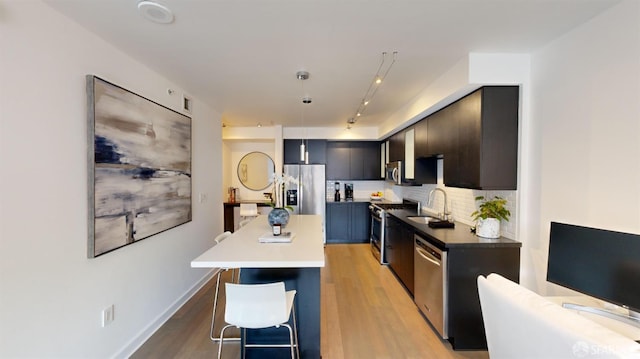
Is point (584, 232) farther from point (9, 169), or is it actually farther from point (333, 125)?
point (333, 125)

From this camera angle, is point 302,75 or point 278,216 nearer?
point 278,216

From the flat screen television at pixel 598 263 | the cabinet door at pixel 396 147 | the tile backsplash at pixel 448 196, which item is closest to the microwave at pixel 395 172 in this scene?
the cabinet door at pixel 396 147

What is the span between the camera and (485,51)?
2.31 metres

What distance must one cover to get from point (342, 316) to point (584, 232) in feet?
7.22

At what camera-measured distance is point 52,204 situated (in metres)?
1.69

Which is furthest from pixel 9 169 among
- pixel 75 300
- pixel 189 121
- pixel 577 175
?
pixel 577 175

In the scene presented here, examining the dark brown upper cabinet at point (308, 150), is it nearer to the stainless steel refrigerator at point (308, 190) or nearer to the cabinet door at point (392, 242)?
the stainless steel refrigerator at point (308, 190)

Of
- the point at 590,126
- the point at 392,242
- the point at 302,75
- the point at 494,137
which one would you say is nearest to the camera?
the point at 590,126

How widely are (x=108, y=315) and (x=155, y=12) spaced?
220cm

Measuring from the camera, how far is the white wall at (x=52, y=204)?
Result: 146 centimetres

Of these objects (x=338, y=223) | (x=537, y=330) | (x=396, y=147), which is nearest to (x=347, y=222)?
(x=338, y=223)

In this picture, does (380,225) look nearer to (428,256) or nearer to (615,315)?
(428,256)

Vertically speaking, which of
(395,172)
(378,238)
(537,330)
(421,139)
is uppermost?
(421,139)

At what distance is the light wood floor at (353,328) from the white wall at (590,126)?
3.71 feet
